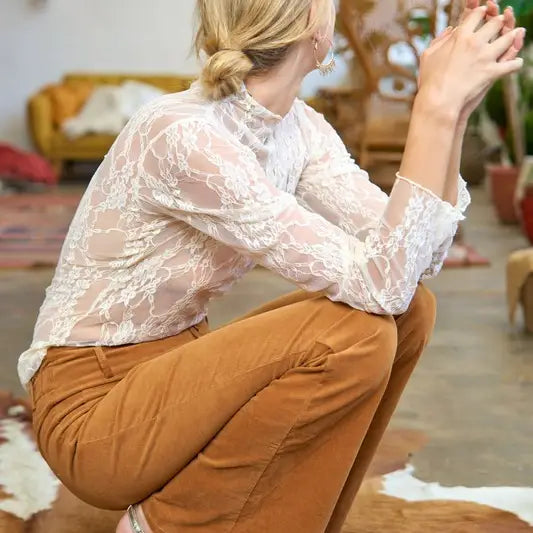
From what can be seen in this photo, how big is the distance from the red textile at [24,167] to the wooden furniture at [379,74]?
1979 millimetres

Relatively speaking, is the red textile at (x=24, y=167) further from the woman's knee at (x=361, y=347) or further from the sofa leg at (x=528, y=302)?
the woman's knee at (x=361, y=347)

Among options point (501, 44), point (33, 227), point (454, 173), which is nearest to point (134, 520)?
point (454, 173)

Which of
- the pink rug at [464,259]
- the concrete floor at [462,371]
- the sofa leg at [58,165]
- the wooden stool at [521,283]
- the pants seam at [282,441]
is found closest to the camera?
the pants seam at [282,441]

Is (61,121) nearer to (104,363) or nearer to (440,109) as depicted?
(104,363)

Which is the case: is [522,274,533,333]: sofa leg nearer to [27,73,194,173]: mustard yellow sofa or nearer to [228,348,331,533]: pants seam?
[228,348,331,533]: pants seam

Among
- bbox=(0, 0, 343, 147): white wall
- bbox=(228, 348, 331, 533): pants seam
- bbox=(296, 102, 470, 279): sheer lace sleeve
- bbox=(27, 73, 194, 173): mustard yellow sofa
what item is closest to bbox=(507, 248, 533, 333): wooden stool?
bbox=(296, 102, 470, 279): sheer lace sleeve

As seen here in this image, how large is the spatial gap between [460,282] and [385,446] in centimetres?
187

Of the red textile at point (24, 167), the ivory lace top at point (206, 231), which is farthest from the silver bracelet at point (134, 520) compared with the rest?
the red textile at point (24, 167)

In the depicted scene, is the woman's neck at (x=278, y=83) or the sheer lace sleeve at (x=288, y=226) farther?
the woman's neck at (x=278, y=83)

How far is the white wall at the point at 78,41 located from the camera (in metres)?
8.10

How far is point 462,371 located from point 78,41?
6191 millimetres

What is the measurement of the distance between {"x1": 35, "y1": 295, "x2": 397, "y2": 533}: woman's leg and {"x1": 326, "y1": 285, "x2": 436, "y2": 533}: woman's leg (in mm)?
121

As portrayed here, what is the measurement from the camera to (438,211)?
4.51 feet

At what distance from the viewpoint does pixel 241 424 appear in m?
1.36
